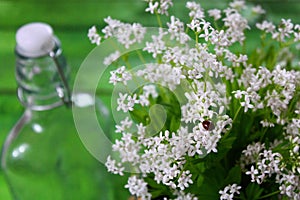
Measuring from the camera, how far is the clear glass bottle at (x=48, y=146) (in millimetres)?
820

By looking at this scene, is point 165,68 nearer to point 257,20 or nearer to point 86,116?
point 86,116

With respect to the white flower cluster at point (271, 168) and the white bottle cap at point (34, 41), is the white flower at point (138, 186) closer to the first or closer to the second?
the white flower cluster at point (271, 168)

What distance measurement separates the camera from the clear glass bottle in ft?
2.69

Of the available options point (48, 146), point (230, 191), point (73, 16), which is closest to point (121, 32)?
point (230, 191)

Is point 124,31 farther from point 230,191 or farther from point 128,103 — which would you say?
point 230,191

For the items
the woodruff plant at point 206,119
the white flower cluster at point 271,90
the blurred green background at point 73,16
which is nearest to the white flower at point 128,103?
the woodruff plant at point 206,119

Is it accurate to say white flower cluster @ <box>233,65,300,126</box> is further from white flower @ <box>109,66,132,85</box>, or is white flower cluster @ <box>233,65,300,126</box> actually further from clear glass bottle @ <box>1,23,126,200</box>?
clear glass bottle @ <box>1,23,126,200</box>

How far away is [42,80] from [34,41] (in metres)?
0.09

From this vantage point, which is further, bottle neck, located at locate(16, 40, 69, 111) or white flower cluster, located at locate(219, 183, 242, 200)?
bottle neck, located at locate(16, 40, 69, 111)

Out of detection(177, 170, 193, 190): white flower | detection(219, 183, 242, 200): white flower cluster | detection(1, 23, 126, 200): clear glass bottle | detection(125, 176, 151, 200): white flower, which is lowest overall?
detection(1, 23, 126, 200): clear glass bottle

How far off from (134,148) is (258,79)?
0.16 meters

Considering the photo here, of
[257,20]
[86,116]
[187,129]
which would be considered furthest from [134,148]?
[257,20]

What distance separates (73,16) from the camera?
1.14m

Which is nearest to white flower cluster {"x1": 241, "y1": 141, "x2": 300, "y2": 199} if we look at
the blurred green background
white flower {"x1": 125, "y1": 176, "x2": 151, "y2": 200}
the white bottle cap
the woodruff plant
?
the woodruff plant
